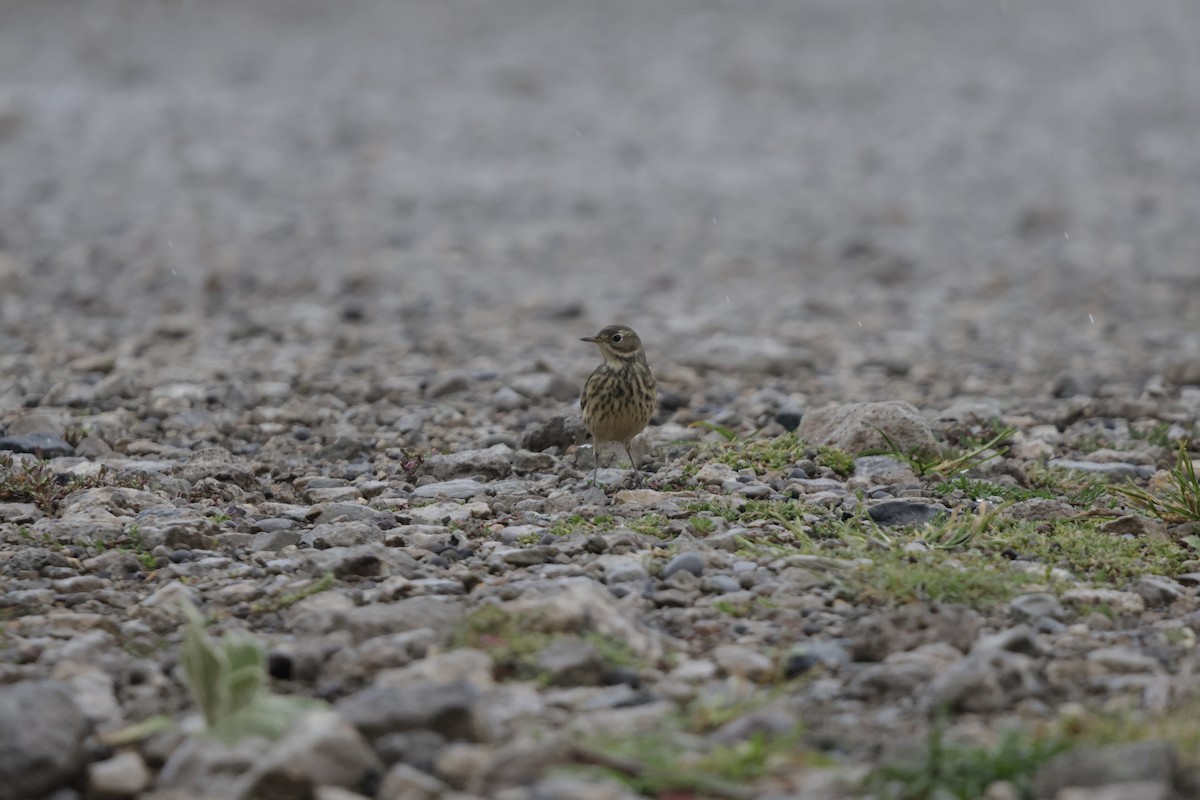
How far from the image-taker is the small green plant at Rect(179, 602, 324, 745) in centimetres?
381

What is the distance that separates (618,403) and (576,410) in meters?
1.48

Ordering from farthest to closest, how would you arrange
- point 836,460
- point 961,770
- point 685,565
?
point 836,460 → point 685,565 → point 961,770

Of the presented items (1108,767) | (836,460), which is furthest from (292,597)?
(836,460)

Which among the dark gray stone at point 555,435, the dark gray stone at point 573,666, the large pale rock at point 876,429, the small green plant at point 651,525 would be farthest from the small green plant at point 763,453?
the dark gray stone at point 573,666

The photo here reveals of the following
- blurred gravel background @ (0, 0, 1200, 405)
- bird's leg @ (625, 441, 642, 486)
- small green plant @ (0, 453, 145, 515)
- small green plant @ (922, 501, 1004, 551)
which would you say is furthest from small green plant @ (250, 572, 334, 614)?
blurred gravel background @ (0, 0, 1200, 405)

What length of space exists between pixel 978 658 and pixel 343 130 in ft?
61.4

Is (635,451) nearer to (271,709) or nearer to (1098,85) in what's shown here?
(271,709)

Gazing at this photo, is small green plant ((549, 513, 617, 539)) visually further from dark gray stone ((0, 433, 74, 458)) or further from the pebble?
dark gray stone ((0, 433, 74, 458))

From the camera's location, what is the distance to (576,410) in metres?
8.76

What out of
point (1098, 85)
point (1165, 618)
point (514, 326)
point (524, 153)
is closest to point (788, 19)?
point (1098, 85)

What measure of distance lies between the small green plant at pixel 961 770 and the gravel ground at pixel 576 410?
0.18ft

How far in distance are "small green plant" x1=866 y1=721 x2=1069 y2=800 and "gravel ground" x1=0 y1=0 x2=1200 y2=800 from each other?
0.05m

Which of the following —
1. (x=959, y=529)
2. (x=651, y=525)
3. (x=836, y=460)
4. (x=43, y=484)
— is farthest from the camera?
(x=836, y=460)

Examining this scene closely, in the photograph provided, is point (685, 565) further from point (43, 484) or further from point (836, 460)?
point (43, 484)
